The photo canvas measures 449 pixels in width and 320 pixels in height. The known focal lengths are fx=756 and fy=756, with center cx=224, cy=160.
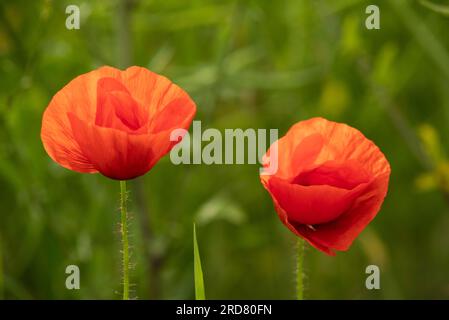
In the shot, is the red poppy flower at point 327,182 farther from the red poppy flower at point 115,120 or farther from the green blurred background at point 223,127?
the green blurred background at point 223,127

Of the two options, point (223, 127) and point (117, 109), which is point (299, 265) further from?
point (223, 127)

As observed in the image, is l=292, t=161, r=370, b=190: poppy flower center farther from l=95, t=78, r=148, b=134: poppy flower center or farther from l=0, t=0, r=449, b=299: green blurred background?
l=0, t=0, r=449, b=299: green blurred background

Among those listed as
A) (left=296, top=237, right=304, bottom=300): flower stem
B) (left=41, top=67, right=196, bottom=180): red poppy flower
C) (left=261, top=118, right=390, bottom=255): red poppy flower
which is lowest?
(left=296, top=237, right=304, bottom=300): flower stem

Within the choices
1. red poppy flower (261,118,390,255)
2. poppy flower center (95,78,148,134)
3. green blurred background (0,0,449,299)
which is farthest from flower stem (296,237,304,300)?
green blurred background (0,0,449,299)

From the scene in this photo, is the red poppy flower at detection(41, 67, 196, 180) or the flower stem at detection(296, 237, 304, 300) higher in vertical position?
the red poppy flower at detection(41, 67, 196, 180)

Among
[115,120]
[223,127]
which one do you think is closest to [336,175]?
[115,120]
